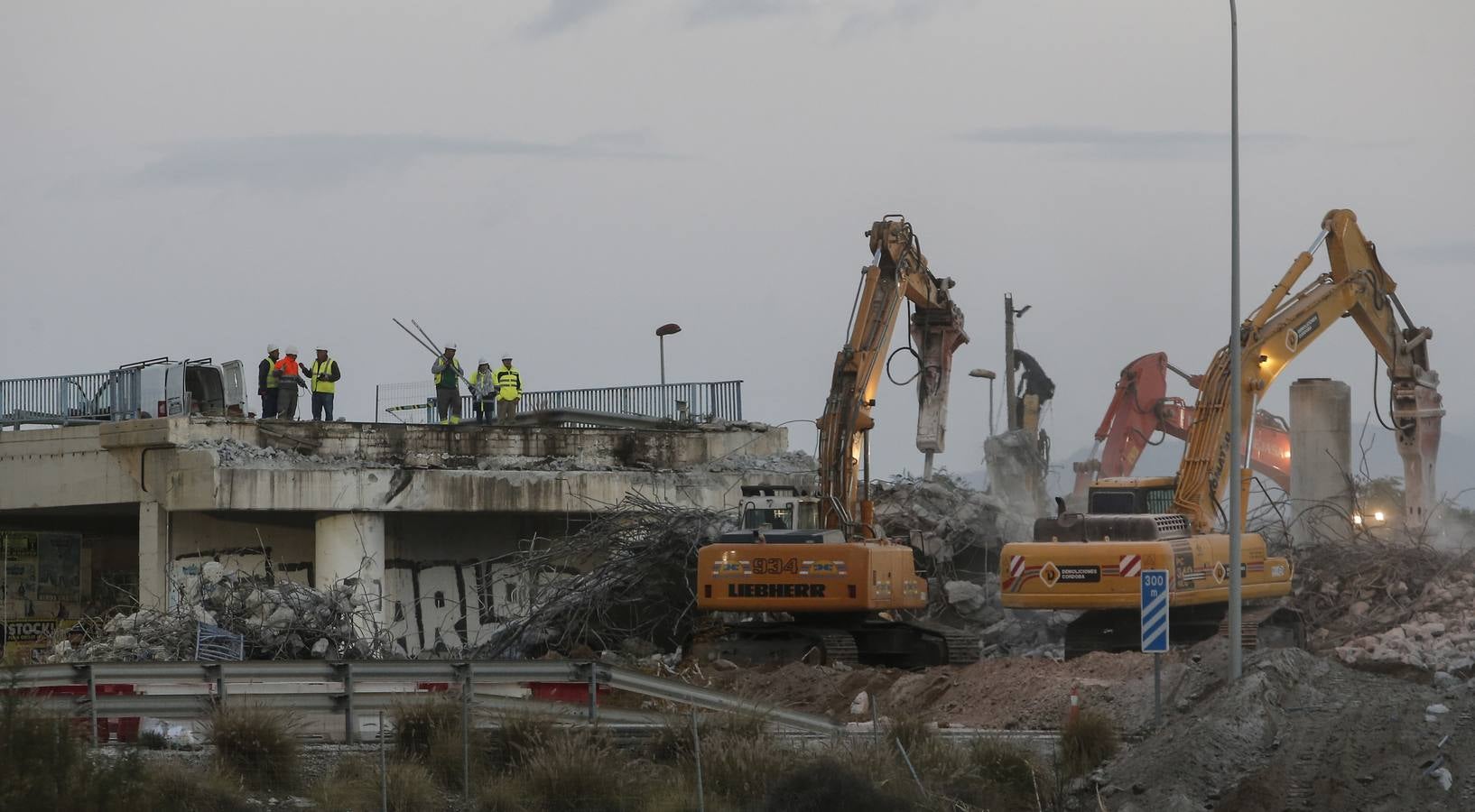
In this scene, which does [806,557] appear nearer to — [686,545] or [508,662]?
[686,545]

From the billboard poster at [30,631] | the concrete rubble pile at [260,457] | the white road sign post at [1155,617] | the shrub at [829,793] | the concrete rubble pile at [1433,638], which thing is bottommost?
the billboard poster at [30,631]

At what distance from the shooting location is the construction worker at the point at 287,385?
37219 mm

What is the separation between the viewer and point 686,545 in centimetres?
3203

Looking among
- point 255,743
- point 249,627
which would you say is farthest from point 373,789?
point 249,627

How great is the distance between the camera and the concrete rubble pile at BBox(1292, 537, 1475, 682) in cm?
2488

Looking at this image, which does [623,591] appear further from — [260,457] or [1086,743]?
[1086,743]

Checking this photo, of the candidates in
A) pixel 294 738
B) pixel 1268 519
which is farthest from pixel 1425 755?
pixel 1268 519

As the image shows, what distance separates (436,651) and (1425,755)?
20.2 metres

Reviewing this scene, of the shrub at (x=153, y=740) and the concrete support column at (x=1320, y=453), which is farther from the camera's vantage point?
the concrete support column at (x=1320, y=453)

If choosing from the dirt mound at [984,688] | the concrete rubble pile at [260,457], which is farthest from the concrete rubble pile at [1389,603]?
the concrete rubble pile at [260,457]

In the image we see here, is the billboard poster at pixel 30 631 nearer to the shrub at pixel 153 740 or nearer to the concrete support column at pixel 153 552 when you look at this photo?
the concrete support column at pixel 153 552

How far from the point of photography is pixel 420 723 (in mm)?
18391

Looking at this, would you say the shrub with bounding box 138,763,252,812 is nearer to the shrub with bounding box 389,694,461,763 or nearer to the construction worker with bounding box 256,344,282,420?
the shrub with bounding box 389,694,461,763

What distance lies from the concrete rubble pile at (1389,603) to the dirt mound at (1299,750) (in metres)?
2.33
